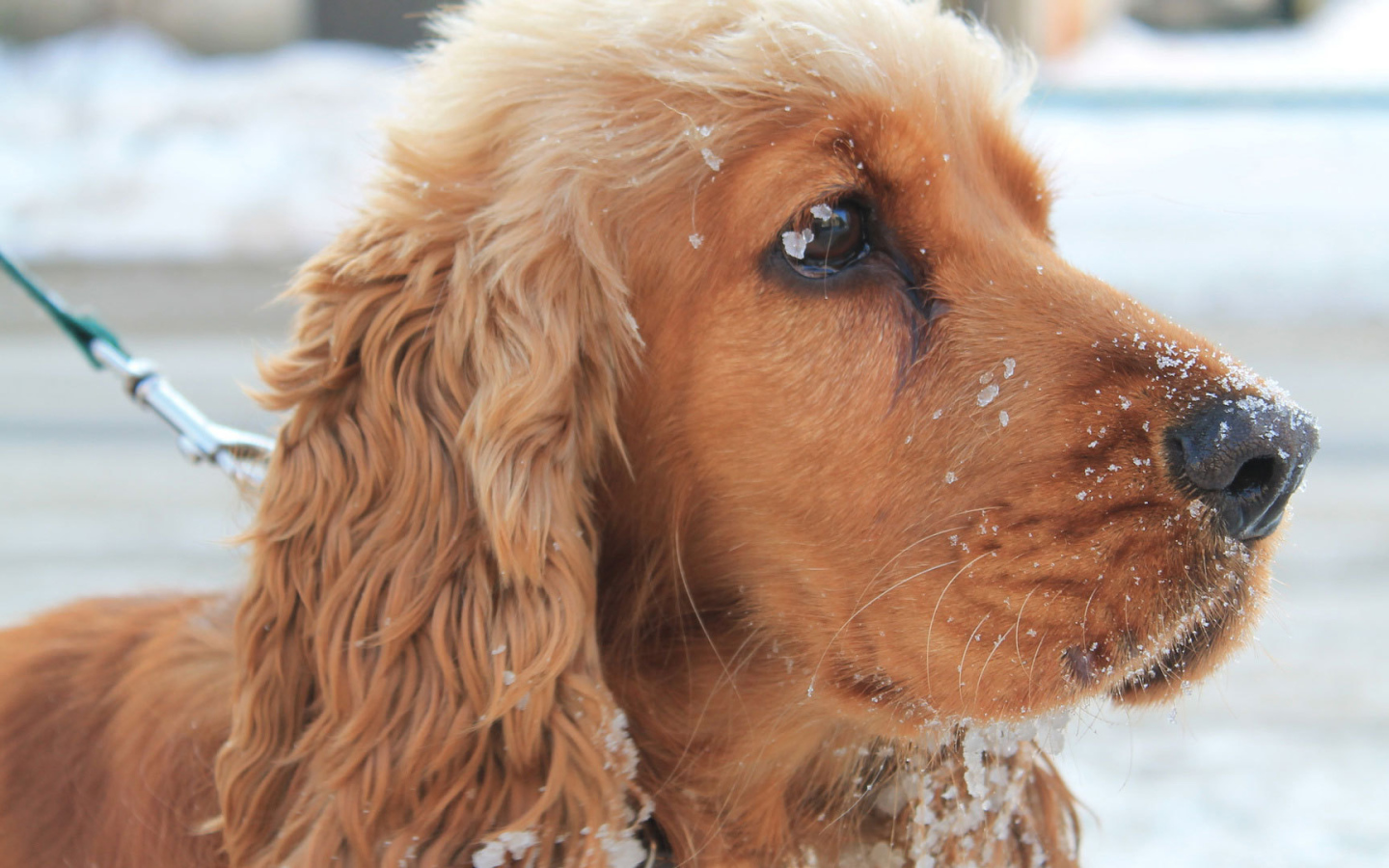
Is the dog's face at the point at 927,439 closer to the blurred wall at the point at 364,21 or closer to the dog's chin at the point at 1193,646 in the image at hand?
the dog's chin at the point at 1193,646

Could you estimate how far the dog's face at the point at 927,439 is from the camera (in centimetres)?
162

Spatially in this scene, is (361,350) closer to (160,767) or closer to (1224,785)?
(160,767)

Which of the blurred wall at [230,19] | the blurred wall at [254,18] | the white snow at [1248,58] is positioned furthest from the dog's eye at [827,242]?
the blurred wall at [230,19]

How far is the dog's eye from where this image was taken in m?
1.81

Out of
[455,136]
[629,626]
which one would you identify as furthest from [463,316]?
[629,626]

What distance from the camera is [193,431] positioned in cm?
235

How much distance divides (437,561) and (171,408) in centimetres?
96

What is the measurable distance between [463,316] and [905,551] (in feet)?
2.44

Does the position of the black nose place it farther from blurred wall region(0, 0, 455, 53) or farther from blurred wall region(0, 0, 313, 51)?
blurred wall region(0, 0, 313, 51)

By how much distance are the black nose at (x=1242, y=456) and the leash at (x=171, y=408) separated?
1468 mm

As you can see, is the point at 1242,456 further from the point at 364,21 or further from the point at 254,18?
the point at 254,18

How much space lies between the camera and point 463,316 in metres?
1.84

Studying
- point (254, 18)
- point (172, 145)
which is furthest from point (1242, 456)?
point (254, 18)

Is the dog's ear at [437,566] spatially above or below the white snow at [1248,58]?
below
